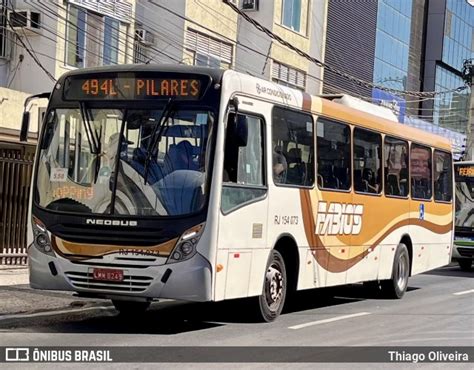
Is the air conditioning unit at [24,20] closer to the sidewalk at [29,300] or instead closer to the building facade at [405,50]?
the sidewalk at [29,300]

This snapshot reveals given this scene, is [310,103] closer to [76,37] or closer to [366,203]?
[366,203]

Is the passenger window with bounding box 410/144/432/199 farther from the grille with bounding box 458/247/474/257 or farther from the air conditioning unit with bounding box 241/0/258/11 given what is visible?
the air conditioning unit with bounding box 241/0/258/11

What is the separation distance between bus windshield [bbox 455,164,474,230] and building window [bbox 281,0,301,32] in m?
10.2

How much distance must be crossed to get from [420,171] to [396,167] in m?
1.40

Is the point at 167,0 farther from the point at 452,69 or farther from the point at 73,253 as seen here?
the point at 452,69

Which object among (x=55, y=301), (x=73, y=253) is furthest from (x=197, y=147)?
(x=55, y=301)

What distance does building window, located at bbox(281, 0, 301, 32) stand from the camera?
3027cm

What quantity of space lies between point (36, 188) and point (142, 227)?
157cm

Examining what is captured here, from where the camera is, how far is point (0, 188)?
49.0 ft

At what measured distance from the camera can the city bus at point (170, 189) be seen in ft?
30.2

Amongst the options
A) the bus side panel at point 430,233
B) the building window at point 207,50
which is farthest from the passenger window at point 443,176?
the building window at point 207,50

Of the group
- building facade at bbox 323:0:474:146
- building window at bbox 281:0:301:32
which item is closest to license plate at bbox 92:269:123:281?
building window at bbox 281:0:301:32

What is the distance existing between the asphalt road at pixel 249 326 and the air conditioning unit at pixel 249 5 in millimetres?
17195

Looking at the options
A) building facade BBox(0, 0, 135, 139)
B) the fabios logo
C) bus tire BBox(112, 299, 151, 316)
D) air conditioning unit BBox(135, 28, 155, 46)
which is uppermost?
air conditioning unit BBox(135, 28, 155, 46)
